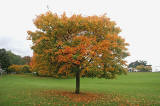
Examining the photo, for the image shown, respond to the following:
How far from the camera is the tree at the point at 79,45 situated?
1388cm

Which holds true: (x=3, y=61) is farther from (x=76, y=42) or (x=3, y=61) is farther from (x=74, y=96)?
(x=76, y=42)

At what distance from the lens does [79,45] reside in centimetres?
1392

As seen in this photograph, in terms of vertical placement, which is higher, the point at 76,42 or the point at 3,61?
the point at 76,42

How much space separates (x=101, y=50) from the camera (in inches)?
551

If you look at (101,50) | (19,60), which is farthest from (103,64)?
(19,60)

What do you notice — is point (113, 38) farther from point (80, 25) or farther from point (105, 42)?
point (80, 25)

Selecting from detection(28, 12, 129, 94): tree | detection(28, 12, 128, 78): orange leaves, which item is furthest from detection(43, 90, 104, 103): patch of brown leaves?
detection(28, 12, 128, 78): orange leaves

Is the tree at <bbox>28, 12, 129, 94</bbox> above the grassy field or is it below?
above

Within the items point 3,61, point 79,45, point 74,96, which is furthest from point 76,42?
point 3,61

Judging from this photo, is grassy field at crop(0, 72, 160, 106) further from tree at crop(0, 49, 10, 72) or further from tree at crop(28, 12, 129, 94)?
tree at crop(0, 49, 10, 72)

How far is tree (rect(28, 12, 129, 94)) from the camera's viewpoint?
13883mm

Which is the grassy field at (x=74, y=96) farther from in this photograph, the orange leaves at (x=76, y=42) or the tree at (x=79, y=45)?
the orange leaves at (x=76, y=42)

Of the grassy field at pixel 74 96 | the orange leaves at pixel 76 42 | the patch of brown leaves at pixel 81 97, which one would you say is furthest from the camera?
the orange leaves at pixel 76 42

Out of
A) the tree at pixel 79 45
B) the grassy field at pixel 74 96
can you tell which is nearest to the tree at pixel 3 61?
the grassy field at pixel 74 96
